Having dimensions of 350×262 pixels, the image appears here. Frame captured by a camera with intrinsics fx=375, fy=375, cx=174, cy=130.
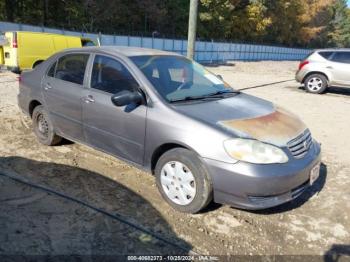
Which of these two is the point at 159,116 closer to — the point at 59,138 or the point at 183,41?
the point at 59,138

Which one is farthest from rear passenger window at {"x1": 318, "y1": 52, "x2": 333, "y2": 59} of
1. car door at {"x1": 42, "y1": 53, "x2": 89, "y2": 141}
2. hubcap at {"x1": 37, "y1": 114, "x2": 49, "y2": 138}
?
hubcap at {"x1": 37, "y1": 114, "x2": 49, "y2": 138}

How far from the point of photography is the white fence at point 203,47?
66.7 ft

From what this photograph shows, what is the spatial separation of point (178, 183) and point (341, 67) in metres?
10.9

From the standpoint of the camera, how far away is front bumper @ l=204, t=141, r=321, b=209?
343cm

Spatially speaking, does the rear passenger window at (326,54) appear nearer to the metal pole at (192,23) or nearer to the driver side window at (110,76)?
the metal pole at (192,23)

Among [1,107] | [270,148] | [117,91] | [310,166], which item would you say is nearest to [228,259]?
[270,148]

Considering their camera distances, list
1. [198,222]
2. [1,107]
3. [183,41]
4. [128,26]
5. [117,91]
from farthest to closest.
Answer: [128,26] → [183,41] → [1,107] → [117,91] → [198,222]

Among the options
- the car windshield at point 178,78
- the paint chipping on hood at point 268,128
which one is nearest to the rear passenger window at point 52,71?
the car windshield at point 178,78

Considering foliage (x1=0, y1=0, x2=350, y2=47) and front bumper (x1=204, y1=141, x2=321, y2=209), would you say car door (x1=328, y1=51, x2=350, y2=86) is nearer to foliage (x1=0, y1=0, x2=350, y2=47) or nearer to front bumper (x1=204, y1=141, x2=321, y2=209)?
front bumper (x1=204, y1=141, x2=321, y2=209)

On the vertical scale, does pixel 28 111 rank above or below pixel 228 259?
above

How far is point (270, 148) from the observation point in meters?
3.54

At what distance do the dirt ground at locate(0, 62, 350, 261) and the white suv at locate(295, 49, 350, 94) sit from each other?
8.37 m

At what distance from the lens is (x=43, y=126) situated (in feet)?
18.3

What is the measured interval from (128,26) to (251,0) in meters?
17.8
